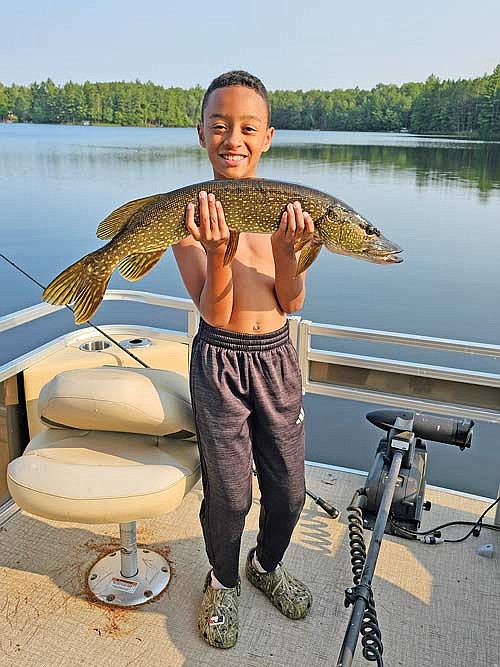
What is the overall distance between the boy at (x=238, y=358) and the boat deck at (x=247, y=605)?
15cm

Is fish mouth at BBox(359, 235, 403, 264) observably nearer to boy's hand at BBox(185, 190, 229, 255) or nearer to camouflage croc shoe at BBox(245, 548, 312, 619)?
boy's hand at BBox(185, 190, 229, 255)

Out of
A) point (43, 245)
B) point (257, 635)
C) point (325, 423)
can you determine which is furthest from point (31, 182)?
point (257, 635)

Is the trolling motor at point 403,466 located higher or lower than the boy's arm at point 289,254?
lower

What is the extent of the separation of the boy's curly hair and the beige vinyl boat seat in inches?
37.2

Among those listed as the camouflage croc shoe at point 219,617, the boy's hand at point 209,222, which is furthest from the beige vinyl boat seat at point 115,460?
the boy's hand at point 209,222

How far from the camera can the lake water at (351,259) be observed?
6.44 meters

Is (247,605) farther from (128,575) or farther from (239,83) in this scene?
(239,83)

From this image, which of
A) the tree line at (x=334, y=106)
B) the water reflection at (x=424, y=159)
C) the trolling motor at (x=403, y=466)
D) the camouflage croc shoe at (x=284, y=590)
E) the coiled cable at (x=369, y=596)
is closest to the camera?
the coiled cable at (x=369, y=596)

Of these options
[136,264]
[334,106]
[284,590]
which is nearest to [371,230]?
[136,264]

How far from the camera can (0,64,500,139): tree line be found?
3897 centimetres

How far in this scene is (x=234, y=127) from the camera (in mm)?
1835

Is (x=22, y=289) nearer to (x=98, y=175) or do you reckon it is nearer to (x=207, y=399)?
(x=207, y=399)

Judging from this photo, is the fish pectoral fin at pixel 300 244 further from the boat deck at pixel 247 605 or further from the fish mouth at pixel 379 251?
the boat deck at pixel 247 605

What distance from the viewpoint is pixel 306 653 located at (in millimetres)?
2049
